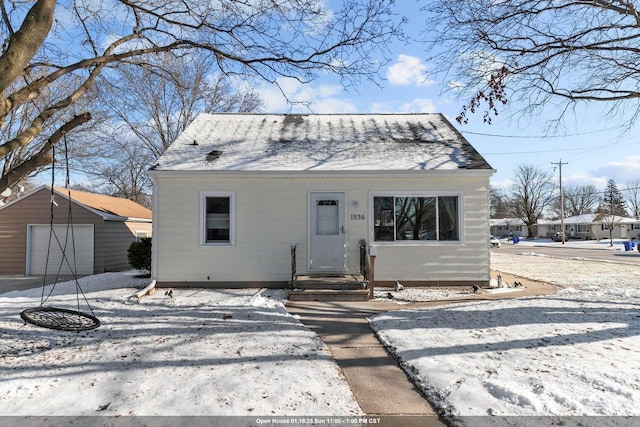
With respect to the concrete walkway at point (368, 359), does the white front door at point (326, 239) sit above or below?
above

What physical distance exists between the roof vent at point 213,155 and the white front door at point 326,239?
9.13 ft

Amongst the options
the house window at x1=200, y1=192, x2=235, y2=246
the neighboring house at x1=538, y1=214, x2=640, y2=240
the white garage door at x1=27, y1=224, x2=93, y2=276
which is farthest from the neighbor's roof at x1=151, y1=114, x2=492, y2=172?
the neighboring house at x1=538, y1=214, x2=640, y2=240

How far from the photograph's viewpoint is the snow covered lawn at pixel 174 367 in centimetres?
334

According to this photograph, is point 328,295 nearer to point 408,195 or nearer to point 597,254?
point 408,195

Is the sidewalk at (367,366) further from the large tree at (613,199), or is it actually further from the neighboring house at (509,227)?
the large tree at (613,199)

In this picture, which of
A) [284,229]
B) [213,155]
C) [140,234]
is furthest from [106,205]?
[284,229]

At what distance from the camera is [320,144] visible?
36.0 feet

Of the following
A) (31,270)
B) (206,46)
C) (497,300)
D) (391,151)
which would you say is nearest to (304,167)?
(391,151)

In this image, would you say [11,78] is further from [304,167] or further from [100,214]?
[100,214]

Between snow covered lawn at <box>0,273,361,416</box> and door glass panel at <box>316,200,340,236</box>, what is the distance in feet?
10.1

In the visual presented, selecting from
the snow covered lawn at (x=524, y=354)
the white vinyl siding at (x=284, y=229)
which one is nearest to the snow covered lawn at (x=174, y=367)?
the snow covered lawn at (x=524, y=354)

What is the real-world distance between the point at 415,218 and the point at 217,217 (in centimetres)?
507

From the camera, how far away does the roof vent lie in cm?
996

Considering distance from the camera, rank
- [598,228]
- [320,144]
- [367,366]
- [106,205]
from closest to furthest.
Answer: [367,366]
[320,144]
[106,205]
[598,228]
